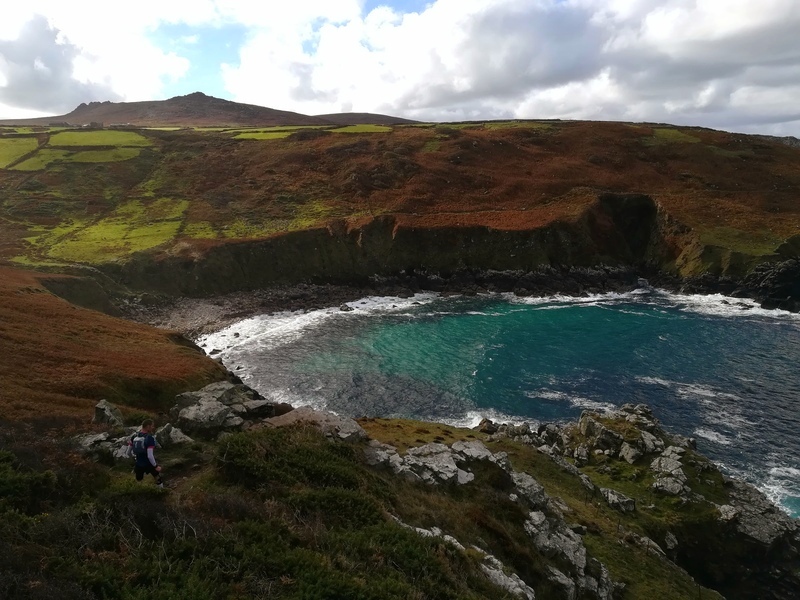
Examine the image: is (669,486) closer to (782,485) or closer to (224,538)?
(782,485)

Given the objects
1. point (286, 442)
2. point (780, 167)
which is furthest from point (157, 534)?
point (780, 167)

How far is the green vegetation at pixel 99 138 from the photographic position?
404 ft

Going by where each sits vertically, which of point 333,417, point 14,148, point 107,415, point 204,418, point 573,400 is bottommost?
point 573,400

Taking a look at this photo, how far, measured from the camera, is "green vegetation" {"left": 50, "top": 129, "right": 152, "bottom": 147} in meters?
123

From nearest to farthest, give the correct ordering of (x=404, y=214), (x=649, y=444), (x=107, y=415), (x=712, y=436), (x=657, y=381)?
1. (x=107, y=415)
2. (x=649, y=444)
3. (x=712, y=436)
4. (x=657, y=381)
5. (x=404, y=214)

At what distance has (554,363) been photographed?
2170 inches

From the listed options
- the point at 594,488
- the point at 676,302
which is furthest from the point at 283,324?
the point at 676,302

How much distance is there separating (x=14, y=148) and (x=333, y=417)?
13462 centimetres

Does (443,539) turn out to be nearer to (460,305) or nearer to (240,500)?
(240,500)

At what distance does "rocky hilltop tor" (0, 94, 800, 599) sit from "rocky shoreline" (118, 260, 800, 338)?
45cm

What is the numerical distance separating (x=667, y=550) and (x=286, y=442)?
71.6 feet

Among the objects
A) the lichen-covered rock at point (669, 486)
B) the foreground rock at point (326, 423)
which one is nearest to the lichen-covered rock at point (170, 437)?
the foreground rock at point (326, 423)

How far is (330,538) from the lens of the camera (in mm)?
14578

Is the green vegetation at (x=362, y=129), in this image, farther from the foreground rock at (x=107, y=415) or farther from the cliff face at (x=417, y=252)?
the foreground rock at (x=107, y=415)
